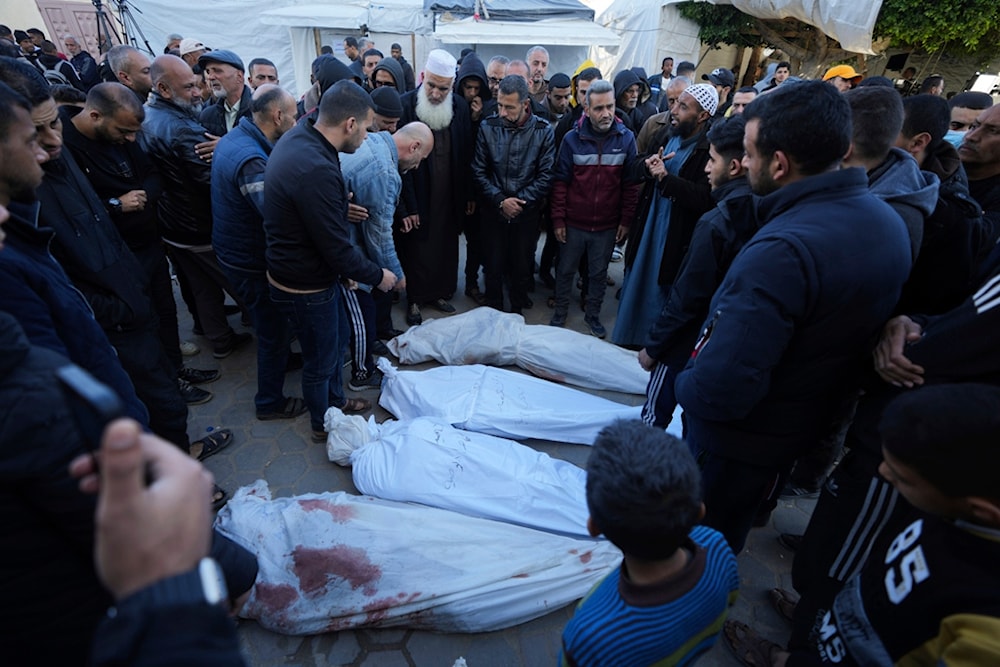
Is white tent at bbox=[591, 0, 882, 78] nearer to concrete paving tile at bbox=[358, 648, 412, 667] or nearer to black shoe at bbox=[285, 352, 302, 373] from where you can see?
black shoe at bbox=[285, 352, 302, 373]

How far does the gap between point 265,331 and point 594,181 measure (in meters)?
2.75

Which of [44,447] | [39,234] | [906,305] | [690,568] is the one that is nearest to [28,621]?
[44,447]

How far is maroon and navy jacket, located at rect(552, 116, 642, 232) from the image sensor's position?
13.0 feet

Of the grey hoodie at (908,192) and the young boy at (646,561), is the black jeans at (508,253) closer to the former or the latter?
the grey hoodie at (908,192)

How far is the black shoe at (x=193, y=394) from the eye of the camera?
3.52 meters

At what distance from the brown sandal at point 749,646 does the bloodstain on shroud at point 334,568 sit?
1.48 meters

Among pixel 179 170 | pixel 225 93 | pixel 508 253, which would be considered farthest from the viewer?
pixel 508 253

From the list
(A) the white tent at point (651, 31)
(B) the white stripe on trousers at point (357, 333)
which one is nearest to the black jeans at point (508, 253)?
(B) the white stripe on trousers at point (357, 333)

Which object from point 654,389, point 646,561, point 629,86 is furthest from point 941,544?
point 629,86

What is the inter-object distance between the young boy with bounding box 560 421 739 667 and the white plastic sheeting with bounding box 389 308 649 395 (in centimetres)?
259

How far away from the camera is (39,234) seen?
1.48 meters

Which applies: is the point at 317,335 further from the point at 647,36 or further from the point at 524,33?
the point at 647,36

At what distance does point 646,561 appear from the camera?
3.66ft

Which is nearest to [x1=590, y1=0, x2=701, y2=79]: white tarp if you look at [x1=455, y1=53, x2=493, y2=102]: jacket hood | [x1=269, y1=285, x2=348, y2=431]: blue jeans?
[x1=455, y1=53, x2=493, y2=102]: jacket hood
